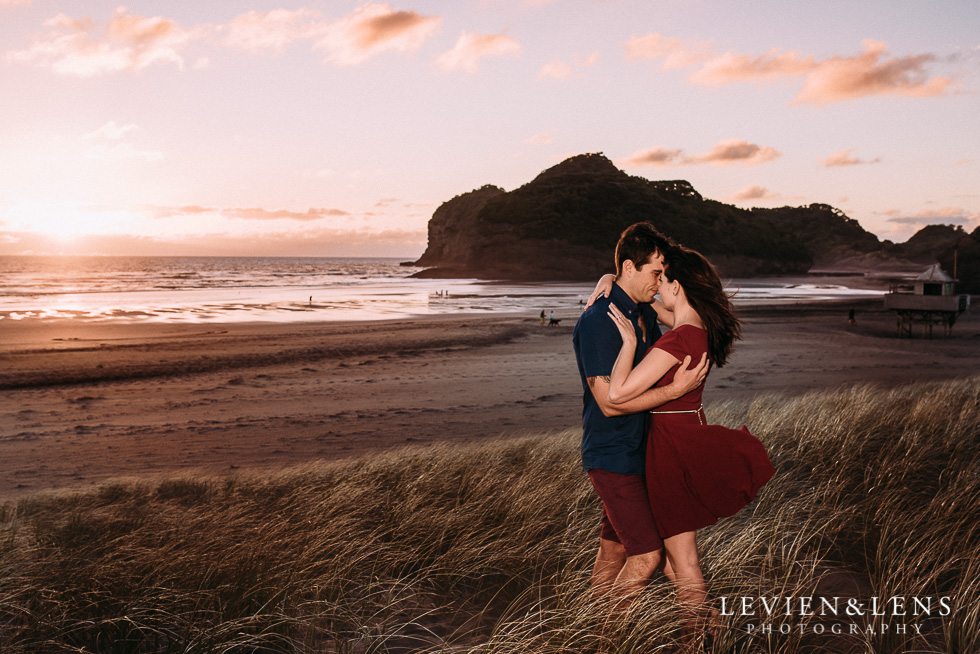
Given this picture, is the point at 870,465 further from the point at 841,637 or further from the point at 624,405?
the point at 624,405

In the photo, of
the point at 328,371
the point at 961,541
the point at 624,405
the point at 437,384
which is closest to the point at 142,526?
the point at 624,405

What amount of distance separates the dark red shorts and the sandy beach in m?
5.54

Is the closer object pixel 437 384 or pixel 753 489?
pixel 753 489

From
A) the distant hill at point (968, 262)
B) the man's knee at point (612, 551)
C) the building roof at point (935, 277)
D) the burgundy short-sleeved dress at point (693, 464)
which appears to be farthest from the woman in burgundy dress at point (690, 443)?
the distant hill at point (968, 262)

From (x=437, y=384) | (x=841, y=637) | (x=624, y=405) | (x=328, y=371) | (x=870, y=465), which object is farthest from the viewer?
(x=328, y=371)

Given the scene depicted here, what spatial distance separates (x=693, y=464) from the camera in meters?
2.40

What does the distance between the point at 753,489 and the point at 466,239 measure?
91.5m

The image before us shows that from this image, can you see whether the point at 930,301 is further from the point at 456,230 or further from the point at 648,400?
the point at 456,230

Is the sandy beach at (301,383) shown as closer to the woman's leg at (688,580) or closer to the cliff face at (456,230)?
the woman's leg at (688,580)

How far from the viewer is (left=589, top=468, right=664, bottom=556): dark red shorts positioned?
2.49 m

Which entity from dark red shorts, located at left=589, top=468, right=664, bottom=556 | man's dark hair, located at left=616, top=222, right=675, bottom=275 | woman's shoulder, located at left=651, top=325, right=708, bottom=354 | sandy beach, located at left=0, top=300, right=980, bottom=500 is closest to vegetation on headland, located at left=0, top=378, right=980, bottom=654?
dark red shorts, located at left=589, top=468, right=664, bottom=556

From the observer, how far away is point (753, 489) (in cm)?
237

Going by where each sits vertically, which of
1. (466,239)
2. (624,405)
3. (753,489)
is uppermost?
(466,239)

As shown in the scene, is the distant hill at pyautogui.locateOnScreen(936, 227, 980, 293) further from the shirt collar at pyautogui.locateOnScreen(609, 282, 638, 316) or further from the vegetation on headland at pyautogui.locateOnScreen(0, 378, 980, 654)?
the shirt collar at pyautogui.locateOnScreen(609, 282, 638, 316)
